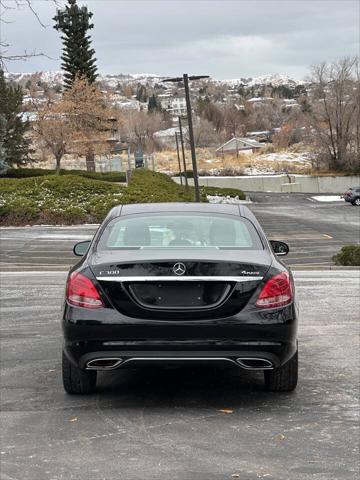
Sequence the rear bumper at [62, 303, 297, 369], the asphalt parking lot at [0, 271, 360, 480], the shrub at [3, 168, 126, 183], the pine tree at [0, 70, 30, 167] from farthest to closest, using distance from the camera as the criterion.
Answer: the pine tree at [0, 70, 30, 167]
the shrub at [3, 168, 126, 183]
the rear bumper at [62, 303, 297, 369]
the asphalt parking lot at [0, 271, 360, 480]

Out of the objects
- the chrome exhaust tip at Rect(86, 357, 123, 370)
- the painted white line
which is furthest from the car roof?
the painted white line

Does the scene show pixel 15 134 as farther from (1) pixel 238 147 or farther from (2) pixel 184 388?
(1) pixel 238 147

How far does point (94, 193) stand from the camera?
38.3m

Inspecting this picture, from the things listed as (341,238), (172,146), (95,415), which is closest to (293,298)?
(95,415)

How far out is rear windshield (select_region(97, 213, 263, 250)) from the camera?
554 centimetres

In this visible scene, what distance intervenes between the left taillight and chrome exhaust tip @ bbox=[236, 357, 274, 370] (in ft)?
3.32

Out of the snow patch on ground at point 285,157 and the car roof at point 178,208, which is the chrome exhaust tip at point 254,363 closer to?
the car roof at point 178,208

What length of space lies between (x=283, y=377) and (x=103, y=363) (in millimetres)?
1379

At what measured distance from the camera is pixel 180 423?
4.98m

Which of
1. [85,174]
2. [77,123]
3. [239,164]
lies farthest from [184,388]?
[239,164]

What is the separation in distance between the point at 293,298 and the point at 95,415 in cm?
159

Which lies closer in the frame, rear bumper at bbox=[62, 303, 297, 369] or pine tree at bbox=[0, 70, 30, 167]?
rear bumper at bbox=[62, 303, 297, 369]

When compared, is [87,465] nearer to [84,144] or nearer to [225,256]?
[225,256]

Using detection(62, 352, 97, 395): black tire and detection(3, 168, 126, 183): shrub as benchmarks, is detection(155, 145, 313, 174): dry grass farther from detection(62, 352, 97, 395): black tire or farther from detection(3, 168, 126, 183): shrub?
detection(62, 352, 97, 395): black tire
